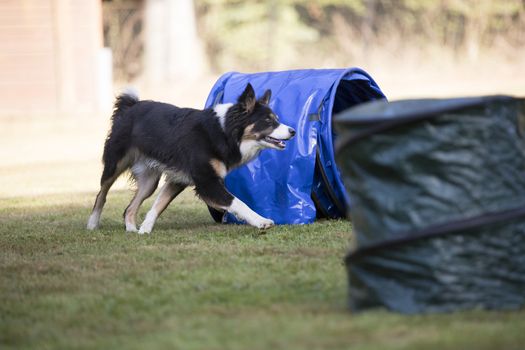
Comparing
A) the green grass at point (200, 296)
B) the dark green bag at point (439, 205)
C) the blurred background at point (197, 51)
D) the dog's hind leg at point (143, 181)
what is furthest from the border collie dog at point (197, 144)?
the blurred background at point (197, 51)

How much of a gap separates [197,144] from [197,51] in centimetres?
1871

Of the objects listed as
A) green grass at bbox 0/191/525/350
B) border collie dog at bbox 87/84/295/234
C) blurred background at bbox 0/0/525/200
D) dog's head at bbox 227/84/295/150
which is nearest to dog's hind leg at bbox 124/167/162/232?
border collie dog at bbox 87/84/295/234

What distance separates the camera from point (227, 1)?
26953 mm

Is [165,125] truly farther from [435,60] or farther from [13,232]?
[435,60]

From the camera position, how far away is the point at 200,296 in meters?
4.25

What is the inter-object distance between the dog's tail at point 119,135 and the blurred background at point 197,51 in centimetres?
559

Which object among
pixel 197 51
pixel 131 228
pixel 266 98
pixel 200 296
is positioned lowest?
pixel 197 51

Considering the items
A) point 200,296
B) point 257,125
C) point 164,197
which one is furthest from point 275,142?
point 200,296

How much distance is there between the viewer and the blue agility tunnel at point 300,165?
22.6ft

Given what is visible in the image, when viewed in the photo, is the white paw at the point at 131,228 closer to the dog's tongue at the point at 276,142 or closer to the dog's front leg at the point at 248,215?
the dog's front leg at the point at 248,215

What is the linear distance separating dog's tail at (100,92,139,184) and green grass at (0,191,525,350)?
1.99 ft

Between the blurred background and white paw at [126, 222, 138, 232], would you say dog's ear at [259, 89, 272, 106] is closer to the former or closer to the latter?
white paw at [126, 222, 138, 232]

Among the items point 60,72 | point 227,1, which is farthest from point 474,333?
point 227,1

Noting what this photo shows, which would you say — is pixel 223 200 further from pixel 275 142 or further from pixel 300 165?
pixel 300 165
